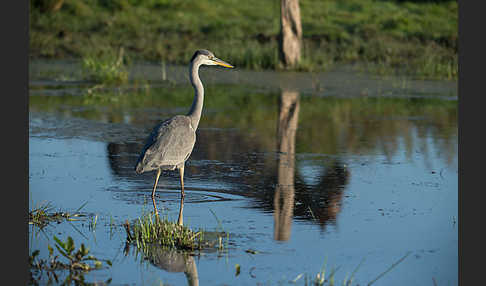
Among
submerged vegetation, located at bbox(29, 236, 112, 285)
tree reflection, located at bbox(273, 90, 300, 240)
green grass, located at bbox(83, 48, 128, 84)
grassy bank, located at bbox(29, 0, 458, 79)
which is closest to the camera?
submerged vegetation, located at bbox(29, 236, 112, 285)

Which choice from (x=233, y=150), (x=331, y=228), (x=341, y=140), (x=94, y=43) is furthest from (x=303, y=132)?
(x=94, y=43)

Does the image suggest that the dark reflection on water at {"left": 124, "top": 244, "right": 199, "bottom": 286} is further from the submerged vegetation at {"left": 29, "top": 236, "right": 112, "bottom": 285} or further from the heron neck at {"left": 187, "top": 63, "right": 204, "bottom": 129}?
the heron neck at {"left": 187, "top": 63, "right": 204, "bottom": 129}

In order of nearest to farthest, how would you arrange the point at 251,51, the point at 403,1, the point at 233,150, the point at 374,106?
the point at 233,150 < the point at 374,106 < the point at 251,51 < the point at 403,1

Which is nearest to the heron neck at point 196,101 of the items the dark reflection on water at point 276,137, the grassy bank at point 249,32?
the dark reflection on water at point 276,137

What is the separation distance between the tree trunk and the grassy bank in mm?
327

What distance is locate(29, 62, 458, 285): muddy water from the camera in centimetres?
657

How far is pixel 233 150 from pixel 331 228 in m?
4.24

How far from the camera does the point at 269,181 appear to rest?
31.6 feet

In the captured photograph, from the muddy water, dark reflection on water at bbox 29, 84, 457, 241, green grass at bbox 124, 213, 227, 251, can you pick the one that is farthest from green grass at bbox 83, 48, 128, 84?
green grass at bbox 124, 213, 227, 251

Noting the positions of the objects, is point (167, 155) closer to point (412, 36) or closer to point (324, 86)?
point (324, 86)

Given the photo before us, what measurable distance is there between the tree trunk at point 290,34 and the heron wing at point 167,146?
14.3m

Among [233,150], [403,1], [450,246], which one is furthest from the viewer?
[403,1]

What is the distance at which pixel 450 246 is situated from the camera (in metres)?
7.29

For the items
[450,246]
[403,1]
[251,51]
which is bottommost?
[450,246]
